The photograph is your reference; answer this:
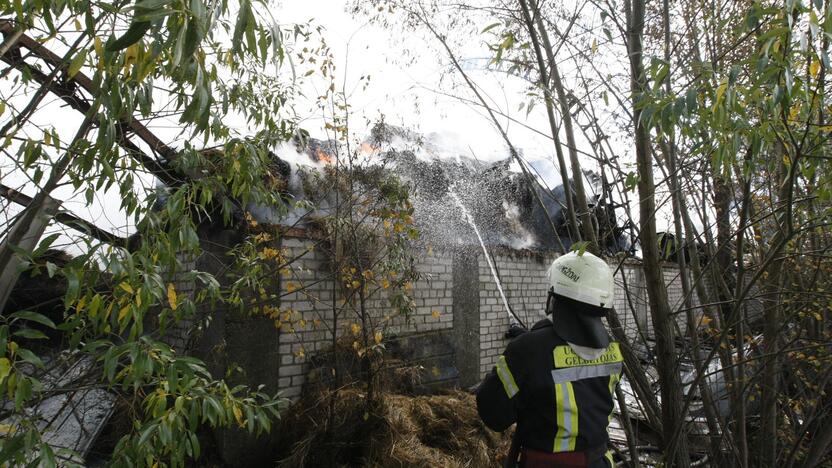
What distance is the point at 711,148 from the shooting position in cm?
240

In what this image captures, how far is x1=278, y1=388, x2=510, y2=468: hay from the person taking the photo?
4.13 meters

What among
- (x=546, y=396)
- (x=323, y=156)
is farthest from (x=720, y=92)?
(x=323, y=156)

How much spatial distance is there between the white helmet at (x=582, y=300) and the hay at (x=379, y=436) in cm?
224

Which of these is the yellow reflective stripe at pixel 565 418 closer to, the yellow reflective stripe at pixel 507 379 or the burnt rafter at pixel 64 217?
the yellow reflective stripe at pixel 507 379

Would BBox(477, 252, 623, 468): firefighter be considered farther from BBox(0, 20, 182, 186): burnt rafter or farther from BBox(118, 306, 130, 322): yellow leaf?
BBox(0, 20, 182, 186): burnt rafter

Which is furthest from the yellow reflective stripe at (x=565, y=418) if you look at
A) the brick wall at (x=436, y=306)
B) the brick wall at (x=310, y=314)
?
the brick wall at (x=310, y=314)

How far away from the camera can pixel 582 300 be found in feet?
7.79

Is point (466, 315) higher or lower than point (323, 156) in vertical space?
lower

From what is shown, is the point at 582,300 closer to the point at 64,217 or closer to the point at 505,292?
the point at 64,217

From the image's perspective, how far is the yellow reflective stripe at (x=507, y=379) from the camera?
7.60 feet

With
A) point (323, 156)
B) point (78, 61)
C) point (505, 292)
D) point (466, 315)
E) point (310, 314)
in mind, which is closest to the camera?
point (78, 61)

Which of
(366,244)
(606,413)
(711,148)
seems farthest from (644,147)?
(366,244)

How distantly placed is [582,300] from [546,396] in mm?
470

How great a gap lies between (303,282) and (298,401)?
3.49 feet
